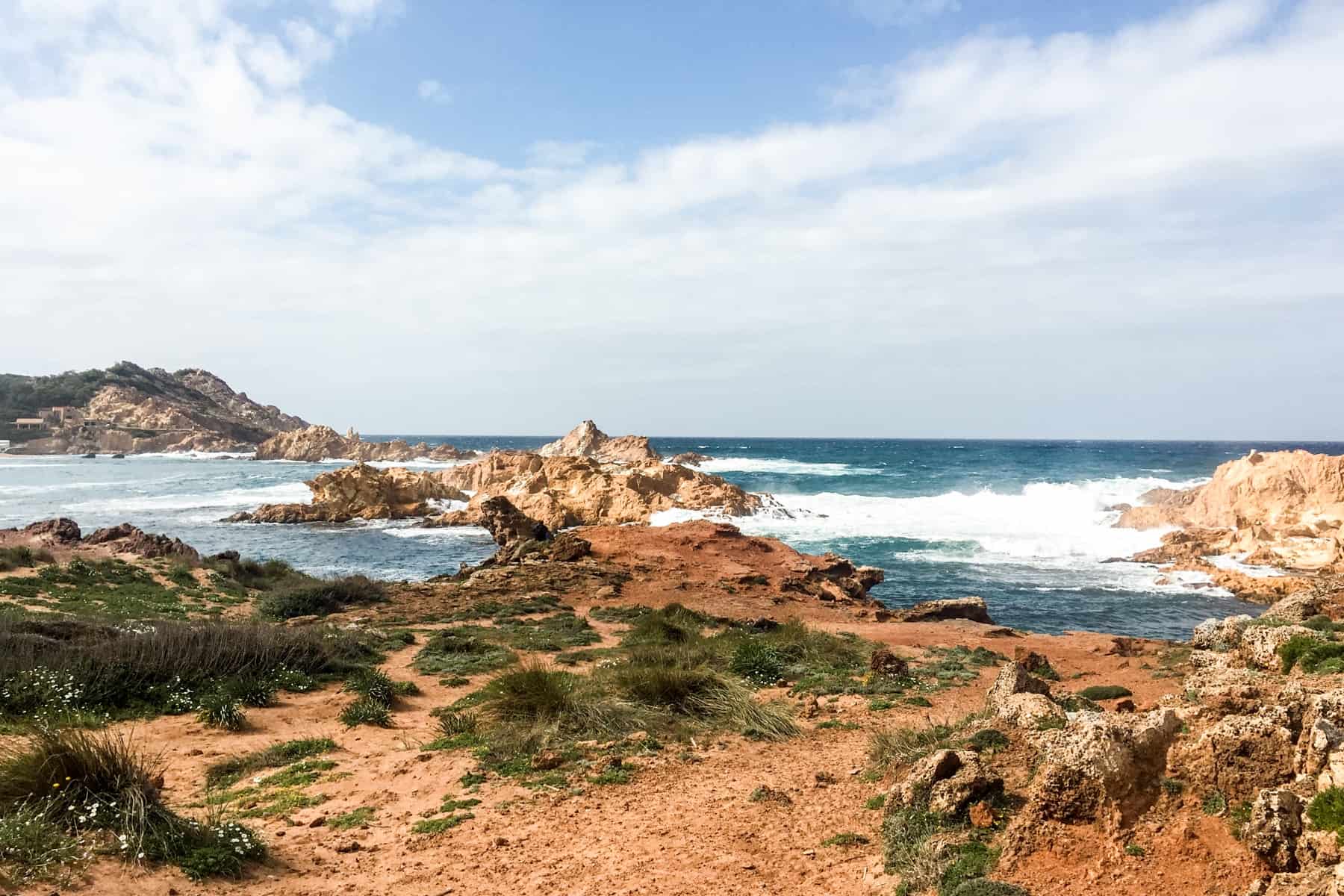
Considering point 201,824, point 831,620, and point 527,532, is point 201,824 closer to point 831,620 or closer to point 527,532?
point 831,620

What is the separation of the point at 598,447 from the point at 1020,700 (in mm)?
67709

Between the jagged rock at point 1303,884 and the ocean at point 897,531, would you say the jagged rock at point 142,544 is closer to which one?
the ocean at point 897,531

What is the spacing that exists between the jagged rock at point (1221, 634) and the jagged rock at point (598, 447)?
49.8m

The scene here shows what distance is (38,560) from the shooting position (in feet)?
62.1

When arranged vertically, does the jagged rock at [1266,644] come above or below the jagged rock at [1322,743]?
below

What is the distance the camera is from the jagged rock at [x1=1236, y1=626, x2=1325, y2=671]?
28.3 feet

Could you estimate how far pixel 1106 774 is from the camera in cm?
486

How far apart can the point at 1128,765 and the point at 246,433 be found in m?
142

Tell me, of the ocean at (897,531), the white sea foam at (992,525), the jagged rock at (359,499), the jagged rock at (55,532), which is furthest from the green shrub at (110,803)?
the jagged rock at (359,499)

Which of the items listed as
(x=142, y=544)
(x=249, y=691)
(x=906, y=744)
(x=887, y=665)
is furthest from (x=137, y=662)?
(x=142, y=544)

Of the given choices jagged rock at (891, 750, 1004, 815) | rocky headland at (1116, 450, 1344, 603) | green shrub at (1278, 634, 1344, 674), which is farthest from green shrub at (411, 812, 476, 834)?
rocky headland at (1116, 450, 1344, 603)

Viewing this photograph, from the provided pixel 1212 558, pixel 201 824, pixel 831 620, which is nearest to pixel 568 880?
pixel 201 824

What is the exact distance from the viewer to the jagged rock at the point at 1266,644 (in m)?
8.62

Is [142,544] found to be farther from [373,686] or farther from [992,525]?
[992,525]
